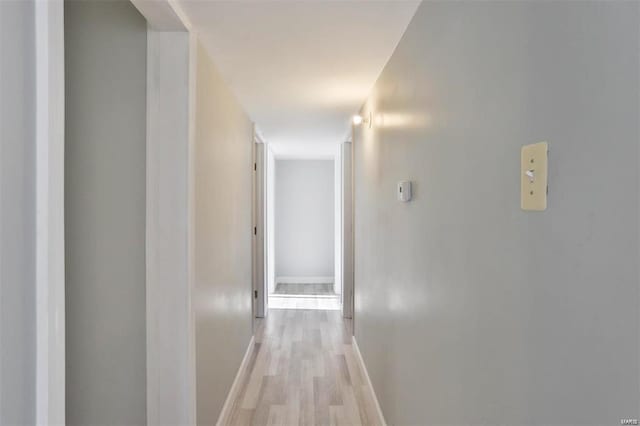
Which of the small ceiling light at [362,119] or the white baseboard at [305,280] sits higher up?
the small ceiling light at [362,119]

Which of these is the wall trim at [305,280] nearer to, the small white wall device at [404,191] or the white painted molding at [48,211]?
the small white wall device at [404,191]

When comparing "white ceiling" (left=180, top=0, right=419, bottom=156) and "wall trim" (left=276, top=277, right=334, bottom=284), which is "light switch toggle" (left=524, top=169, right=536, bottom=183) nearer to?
"white ceiling" (left=180, top=0, right=419, bottom=156)

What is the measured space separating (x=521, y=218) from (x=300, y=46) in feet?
5.45

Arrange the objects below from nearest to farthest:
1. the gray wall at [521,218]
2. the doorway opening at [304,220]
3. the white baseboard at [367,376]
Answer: the gray wall at [521,218] → the white baseboard at [367,376] → the doorway opening at [304,220]

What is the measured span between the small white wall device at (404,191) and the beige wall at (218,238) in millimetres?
994

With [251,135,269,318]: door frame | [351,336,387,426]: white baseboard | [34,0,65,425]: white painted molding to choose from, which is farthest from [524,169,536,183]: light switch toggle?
[251,135,269,318]: door frame

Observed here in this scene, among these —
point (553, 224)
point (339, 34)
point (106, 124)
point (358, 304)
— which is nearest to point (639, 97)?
point (553, 224)

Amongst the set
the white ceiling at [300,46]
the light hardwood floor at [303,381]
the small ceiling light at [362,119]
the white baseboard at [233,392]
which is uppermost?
the white ceiling at [300,46]

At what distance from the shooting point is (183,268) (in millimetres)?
1864

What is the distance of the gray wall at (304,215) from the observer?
7.58 meters

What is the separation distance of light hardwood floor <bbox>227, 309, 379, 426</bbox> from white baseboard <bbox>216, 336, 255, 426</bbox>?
0.13 ft

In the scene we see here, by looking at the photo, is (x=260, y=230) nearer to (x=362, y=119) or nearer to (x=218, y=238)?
(x=362, y=119)
